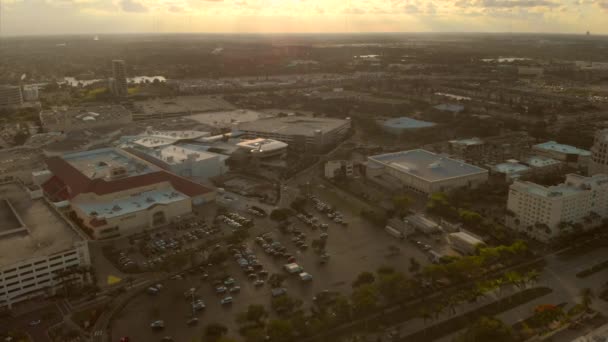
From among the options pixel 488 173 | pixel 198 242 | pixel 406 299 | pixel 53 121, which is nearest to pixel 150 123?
pixel 53 121

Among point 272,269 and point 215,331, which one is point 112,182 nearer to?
point 272,269

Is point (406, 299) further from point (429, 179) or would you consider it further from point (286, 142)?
point (286, 142)

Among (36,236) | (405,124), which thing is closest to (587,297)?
(36,236)

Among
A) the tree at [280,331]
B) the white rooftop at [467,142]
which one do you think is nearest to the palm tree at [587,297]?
the tree at [280,331]

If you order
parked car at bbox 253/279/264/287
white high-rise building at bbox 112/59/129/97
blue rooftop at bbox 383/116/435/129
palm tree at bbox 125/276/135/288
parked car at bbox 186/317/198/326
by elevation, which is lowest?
parked car at bbox 186/317/198/326

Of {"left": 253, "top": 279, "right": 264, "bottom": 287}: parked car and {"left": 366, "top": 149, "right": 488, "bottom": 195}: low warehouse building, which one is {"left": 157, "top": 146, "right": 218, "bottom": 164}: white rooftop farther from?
{"left": 253, "top": 279, "right": 264, "bottom": 287}: parked car

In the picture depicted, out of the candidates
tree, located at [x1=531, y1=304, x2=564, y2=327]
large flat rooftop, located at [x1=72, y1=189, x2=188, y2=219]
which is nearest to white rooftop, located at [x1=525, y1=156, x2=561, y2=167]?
tree, located at [x1=531, y1=304, x2=564, y2=327]
